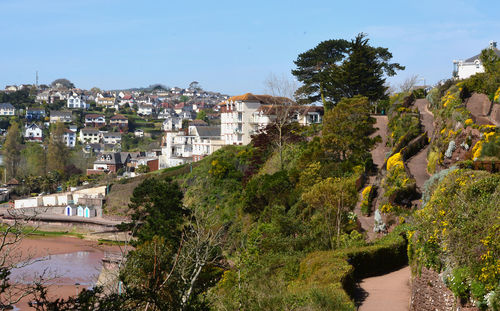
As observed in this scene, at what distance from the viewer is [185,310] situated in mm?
10508

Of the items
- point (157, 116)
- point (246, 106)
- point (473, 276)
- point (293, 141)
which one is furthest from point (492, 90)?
point (157, 116)

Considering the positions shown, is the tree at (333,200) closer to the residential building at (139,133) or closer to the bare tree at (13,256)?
the bare tree at (13,256)

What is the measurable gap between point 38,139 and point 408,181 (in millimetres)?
110801

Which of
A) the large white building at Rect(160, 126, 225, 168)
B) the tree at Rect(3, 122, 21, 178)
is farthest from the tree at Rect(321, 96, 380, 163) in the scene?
the tree at Rect(3, 122, 21, 178)

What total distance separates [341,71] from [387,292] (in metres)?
30.8

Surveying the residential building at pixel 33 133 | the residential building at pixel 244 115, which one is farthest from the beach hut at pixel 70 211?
the residential building at pixel 33 133

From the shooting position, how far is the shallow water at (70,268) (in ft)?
116

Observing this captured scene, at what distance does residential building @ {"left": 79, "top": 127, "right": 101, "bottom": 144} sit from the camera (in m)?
124

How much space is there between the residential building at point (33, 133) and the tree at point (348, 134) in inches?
3973

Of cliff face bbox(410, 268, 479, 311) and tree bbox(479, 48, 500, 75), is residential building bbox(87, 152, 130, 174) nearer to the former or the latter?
tree bbox(479, 48, 500, 75)

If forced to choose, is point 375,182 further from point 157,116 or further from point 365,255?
point 157,116

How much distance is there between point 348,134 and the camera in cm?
3372

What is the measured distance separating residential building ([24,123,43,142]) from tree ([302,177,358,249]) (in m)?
108

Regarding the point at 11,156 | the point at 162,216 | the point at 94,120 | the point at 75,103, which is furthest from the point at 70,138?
the point at 162,216
